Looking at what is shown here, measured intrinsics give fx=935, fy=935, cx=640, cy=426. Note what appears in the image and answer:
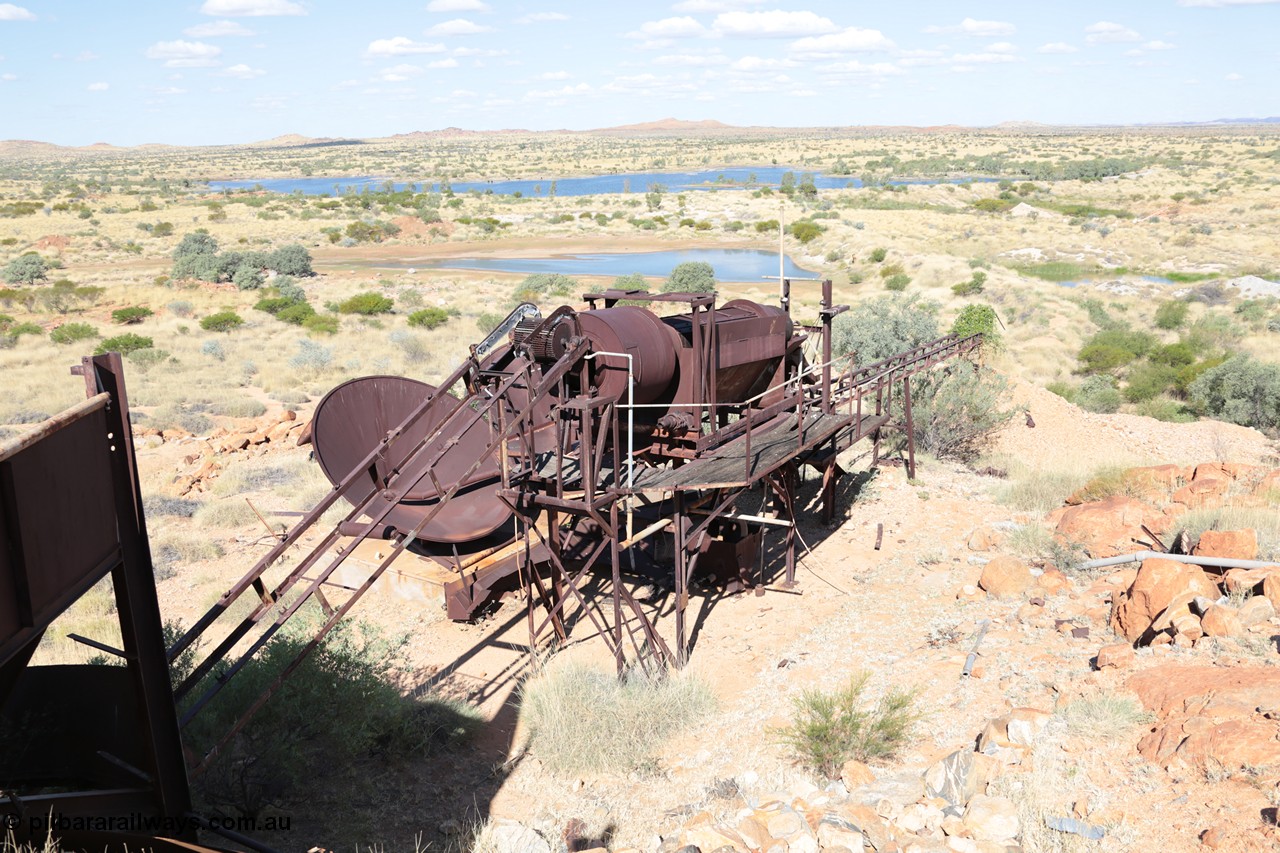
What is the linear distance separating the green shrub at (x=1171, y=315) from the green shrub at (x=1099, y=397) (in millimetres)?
9123

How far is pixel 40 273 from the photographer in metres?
45.5

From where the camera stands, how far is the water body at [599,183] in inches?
3821

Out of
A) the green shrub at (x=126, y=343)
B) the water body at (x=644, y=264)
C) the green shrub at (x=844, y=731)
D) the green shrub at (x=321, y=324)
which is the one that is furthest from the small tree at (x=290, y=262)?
the green shrub at (x=844, y=731)

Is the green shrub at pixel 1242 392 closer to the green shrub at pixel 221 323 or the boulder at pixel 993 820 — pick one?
the boulder at pixel 993 820

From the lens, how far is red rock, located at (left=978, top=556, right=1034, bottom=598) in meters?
11.4

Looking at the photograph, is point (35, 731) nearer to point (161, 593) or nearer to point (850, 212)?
point (161, 593)

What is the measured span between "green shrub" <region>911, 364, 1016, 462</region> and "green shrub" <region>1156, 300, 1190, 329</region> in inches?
692

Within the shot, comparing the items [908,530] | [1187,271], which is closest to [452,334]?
[908,530]

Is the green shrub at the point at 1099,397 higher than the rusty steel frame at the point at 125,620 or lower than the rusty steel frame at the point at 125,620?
lower

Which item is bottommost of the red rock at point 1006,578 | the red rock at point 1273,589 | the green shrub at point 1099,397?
the green shrub at point 1099,397

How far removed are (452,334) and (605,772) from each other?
1013 inches

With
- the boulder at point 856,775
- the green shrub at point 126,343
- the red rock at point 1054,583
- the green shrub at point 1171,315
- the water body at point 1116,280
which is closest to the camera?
the boulder at point 856,775

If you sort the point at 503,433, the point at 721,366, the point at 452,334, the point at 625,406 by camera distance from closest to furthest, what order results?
the point at 503,433 → the point at 625,406 → the point at 721,366 → the point at 452,334

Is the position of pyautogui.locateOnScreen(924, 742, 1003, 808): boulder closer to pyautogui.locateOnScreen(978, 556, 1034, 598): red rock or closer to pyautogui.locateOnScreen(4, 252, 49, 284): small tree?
pyautogui.locateOnScreen(978, 556, 1034, 598): red rock
